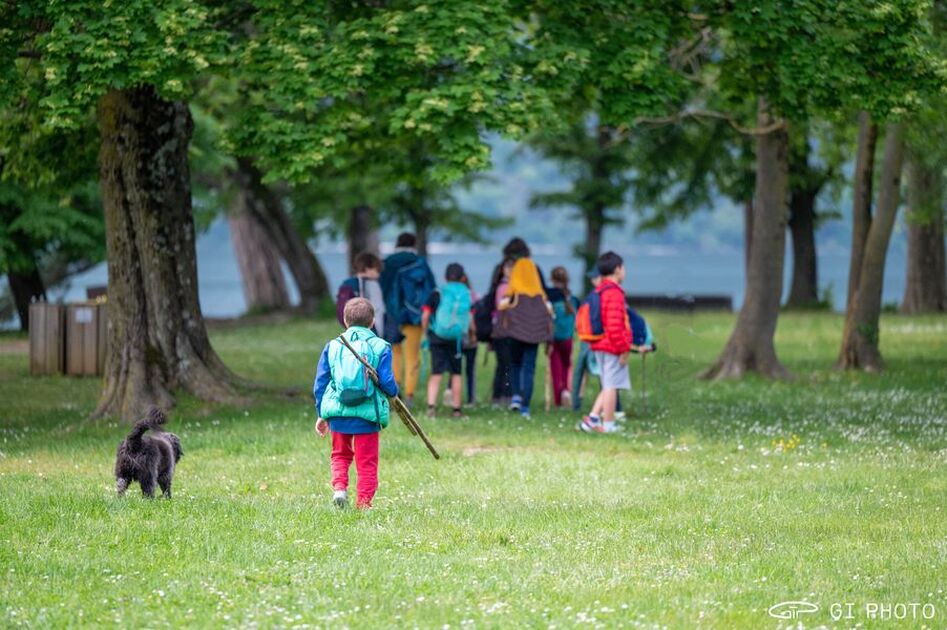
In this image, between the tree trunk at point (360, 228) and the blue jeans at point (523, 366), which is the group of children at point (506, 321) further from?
the tree trunk at point (360, 228)

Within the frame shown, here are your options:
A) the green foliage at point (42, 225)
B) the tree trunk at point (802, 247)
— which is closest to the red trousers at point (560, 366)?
the green foliage at point (42, 225)

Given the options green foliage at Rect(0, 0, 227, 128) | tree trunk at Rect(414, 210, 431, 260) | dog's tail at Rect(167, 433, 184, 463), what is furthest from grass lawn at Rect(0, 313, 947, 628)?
tree trunk at Rect(414, 210, 431, 260)

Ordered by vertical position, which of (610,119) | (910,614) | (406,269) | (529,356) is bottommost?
(910,614)

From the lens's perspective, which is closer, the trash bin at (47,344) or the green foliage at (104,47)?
the green foliage at (104,47)

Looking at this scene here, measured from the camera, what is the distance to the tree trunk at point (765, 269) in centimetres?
2259

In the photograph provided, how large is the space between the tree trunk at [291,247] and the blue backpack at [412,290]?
2367cm

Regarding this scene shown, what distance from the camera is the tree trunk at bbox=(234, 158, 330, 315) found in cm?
4056

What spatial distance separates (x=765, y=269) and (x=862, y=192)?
2.55 metres

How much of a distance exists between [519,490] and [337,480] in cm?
202

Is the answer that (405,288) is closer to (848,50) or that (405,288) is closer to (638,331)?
(638,331)

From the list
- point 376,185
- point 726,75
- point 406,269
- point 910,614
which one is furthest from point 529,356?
point 376,185

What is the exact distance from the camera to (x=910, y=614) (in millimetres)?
7469

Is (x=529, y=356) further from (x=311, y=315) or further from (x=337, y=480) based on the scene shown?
(x=311, y=315)

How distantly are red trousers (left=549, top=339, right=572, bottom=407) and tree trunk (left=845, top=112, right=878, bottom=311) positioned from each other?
294 inches
